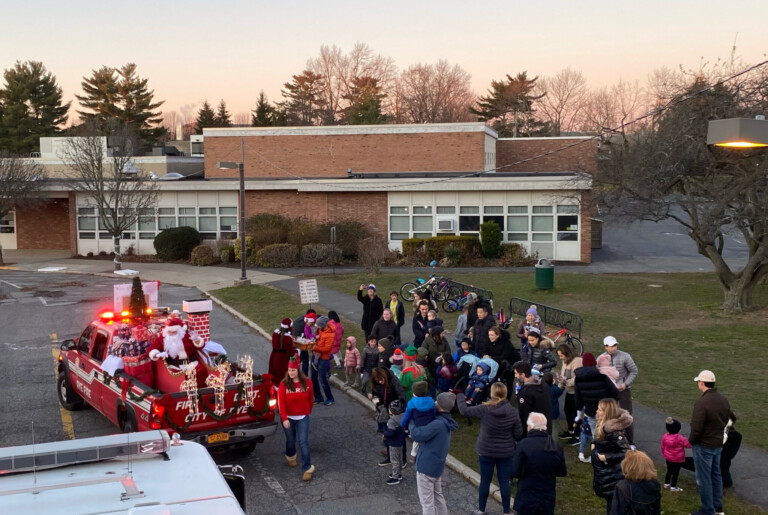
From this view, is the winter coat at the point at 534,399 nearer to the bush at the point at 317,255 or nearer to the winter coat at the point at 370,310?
the winter coat at the point at 370,310

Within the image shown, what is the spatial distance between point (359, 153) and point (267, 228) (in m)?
7.86

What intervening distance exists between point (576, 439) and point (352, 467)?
3210 millimetres

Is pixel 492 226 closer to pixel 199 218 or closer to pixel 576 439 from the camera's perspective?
pixel 199 218

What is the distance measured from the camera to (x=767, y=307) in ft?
68.6

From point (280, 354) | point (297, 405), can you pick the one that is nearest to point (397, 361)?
point (280, 354)

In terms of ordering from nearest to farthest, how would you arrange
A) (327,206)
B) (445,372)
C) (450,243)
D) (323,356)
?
1. (445,372)
2. (323,356)
3. (450,243)
4. (327,206)

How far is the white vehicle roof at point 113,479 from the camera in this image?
4195 millimetres

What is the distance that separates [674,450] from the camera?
863 cm

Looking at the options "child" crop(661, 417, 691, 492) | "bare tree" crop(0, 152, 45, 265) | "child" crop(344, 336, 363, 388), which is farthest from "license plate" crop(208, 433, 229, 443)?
"bare tree" crop(0, 152, 45, 265)

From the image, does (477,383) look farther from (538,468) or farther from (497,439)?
(538,468)

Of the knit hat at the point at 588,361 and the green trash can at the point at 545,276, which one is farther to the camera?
the green trash can at the point at 545,276

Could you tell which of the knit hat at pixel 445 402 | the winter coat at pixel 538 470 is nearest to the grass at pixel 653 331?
the winter coat at pixel 538 470

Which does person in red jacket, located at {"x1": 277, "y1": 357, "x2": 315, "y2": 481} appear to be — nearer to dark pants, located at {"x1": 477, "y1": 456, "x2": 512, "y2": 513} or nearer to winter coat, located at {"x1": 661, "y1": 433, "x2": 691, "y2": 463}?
dark pants, located at {"x1": 477, "y1": 456, "x2": 512, "y2": 513}

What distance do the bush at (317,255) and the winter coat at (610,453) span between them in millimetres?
27178
